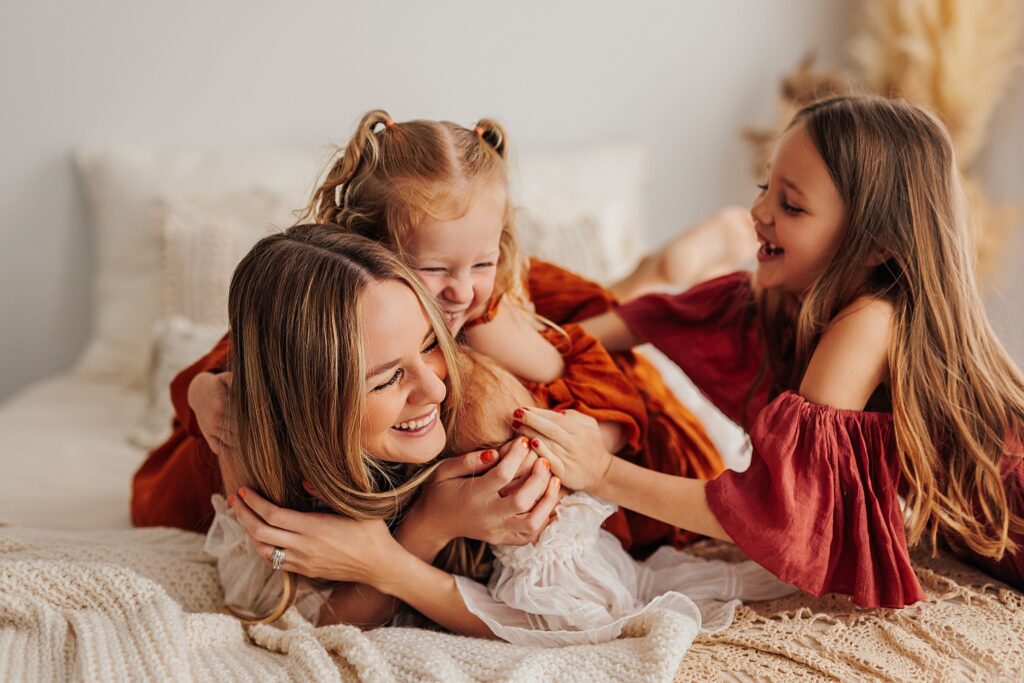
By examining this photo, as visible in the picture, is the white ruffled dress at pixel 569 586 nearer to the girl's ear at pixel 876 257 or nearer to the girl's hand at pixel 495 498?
the girl's hand at pixel 495 498

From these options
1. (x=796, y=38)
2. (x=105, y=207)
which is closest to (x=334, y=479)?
(x=105, y=207)

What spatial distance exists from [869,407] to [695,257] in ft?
2.69

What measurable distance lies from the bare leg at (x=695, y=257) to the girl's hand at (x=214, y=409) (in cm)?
92

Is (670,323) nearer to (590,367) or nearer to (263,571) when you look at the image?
(590,367)

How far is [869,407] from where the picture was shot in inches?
54.2

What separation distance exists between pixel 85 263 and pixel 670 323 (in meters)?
1.66

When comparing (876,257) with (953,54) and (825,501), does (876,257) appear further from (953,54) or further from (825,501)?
(953,54)

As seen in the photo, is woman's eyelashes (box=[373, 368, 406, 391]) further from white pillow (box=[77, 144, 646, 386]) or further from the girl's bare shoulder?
white pillow (box=[77, 144, 646, 386])

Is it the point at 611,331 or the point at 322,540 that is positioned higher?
the point at 611,331

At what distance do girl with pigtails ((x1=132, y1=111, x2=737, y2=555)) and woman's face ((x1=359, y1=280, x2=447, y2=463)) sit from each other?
11cm

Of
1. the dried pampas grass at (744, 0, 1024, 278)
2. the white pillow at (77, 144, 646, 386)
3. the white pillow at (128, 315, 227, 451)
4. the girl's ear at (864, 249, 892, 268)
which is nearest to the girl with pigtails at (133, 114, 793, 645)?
the girl's ear at (864, 249, 892, 268)

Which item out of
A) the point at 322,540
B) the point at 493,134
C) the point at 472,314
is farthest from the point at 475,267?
the point at 322,540

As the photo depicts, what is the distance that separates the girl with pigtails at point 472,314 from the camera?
1.27m

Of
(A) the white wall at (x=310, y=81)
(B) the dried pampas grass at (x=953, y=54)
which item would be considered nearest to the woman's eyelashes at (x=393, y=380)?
(A) the white wall at (x=310, y=81)
